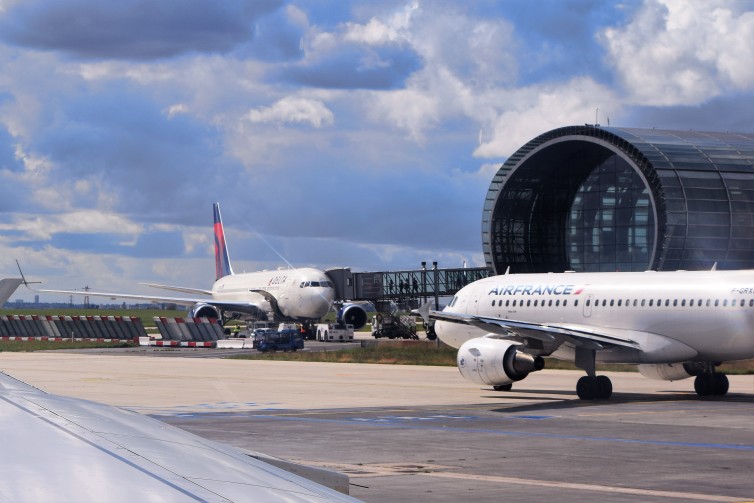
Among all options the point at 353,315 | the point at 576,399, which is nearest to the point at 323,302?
the point at 353,315

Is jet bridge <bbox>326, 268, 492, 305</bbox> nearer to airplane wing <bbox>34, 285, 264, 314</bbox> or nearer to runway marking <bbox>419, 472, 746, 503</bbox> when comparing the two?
airplane wing <bbox>34, 285, 264, 314</bbox>

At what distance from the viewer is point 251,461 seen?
3359 mm

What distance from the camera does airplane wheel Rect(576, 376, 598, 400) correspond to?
28.8 metres

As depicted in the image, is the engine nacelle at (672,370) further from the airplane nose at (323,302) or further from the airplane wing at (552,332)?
the airplane nose at (323,302)

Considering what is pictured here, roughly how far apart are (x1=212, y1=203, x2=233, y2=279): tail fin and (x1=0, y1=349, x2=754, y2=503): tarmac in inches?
2357

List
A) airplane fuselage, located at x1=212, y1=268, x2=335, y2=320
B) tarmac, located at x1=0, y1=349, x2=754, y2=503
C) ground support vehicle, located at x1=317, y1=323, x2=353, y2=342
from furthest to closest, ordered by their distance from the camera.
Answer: airplane fuselage, located at x1=212, y1=268, x2=335, y2=320, ground support vehicle, located at x1=317, y1=323, x2=353, y2=342, tarmac, located at x1=0, y1=349, x2=754, y2=503

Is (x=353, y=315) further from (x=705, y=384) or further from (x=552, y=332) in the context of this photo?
(x=552, y=332)

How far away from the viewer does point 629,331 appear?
2975 centimetres

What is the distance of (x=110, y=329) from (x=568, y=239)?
32.8 metres

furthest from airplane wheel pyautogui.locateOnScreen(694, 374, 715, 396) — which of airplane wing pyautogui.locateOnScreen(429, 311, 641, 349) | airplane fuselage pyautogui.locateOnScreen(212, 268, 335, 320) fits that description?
airplane fuselage pyautogui.locateOnScreen(212, 268, 335, 320)

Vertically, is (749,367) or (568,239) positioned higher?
(568,239)

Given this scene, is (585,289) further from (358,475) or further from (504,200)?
(504,200)

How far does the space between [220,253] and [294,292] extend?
2763cm

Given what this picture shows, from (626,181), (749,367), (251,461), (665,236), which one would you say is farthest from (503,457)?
(626,181)
